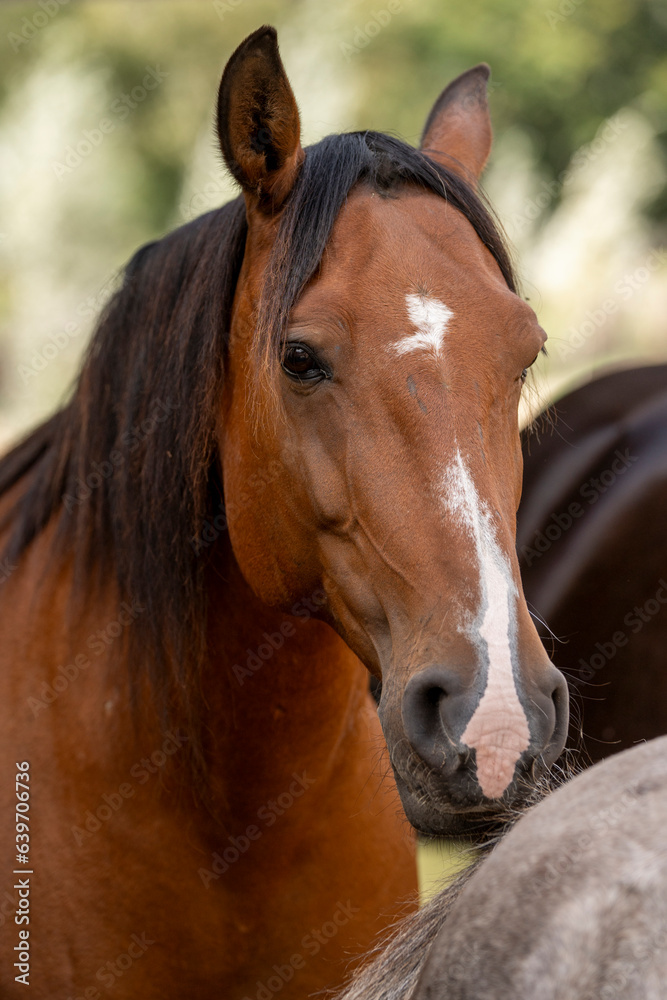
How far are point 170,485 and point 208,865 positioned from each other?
79 cm

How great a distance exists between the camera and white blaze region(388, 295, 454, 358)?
138cm

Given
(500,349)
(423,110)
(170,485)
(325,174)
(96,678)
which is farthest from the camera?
(423,110)

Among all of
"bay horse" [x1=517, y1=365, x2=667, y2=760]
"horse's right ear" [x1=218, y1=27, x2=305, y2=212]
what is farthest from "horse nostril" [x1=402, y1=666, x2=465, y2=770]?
"bay horse" [x1=517, y1=365, x2=667, y2=760]

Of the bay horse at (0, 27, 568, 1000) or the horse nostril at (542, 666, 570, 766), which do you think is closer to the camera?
the horse nostril at (542, 666, 570, 766)

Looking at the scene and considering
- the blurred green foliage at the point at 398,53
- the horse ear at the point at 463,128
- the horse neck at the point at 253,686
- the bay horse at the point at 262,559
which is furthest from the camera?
the blurred green foliage at the point at 398,53

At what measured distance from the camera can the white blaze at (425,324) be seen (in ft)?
4.54

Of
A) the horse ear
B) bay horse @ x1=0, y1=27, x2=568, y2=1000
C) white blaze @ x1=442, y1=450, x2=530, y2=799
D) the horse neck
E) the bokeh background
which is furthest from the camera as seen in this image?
the bokeh background

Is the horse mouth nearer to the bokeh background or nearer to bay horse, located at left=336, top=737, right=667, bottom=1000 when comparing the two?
bay horse, located at left=336, top=737, right=667, bottom=1000

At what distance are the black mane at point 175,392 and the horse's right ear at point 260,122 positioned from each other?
53mm

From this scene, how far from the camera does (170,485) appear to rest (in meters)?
1.73

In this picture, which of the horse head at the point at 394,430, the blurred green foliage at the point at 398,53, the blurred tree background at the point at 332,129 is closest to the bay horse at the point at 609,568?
the horse head at the point at 394,430

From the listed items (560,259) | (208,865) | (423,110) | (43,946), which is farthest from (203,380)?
(423,110)

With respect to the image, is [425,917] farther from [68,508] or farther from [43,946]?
[68,508]

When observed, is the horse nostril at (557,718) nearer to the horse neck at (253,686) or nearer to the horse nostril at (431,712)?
the horse nostril at (431,712)
